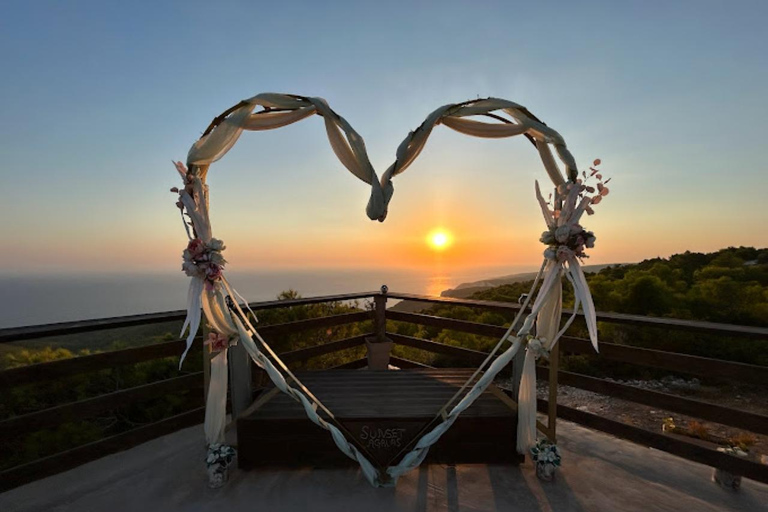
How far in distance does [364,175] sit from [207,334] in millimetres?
1700

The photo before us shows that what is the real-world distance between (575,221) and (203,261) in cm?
261

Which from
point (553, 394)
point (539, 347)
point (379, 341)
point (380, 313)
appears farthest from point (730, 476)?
point (380, 313)

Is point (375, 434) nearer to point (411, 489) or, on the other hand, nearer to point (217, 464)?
point (411, 489)

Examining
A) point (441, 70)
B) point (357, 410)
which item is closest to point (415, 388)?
point (357, 410)

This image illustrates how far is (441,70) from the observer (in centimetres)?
389

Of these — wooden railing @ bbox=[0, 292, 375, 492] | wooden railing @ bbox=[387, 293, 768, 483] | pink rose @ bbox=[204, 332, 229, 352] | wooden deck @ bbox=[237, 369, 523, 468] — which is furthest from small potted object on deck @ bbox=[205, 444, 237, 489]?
wooden railing @ bbox=[387, 293, 768, 483]

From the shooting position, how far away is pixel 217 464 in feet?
7.54

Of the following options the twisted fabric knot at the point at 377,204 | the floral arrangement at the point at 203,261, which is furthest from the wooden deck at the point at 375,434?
the twisted fabric knot at the point at 377,204

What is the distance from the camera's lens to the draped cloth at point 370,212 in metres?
2.34

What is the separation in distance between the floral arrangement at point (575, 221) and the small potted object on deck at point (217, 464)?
8.65 feet

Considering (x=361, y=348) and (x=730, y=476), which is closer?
(x=730, y=476)

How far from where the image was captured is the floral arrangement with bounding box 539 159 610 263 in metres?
2.36

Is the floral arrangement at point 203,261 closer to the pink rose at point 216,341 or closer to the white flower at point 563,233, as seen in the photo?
the pink rose at point 216,341

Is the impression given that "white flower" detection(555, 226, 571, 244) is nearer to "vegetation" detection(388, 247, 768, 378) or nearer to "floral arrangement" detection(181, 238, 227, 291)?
"floral arrangement" detection(181, 238, 227, 291)
